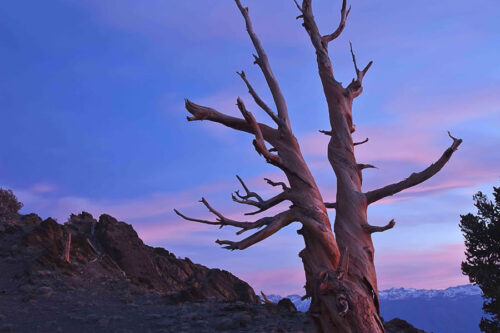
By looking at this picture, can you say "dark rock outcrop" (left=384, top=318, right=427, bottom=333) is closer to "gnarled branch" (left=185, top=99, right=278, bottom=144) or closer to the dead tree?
the dead tree

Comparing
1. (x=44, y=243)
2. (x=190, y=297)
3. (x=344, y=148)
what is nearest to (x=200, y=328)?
(x=190, y=297)

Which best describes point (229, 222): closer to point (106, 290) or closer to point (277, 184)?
point (277, 184)

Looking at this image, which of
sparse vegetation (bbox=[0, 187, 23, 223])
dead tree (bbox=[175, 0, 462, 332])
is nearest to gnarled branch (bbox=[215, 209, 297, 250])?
dead tree (bbox=[175, 0, 462, 332])

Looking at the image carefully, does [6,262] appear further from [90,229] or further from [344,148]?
[344,148]

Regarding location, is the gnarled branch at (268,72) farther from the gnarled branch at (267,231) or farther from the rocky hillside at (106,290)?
the rocky hillside at (106,290)

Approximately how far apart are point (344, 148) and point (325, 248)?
1668 mm

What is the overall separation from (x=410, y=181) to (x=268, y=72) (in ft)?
8.45

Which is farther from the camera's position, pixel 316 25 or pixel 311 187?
pixel 316 25

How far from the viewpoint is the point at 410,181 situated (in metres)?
6.50

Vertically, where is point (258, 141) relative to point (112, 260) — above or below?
below

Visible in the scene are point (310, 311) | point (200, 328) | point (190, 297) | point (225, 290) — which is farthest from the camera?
point (225, 290)

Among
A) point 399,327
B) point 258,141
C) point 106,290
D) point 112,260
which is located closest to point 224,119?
point 258,141

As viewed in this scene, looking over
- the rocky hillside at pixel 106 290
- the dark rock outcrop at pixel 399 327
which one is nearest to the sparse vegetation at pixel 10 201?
the rocky hillside at pixel 106 290

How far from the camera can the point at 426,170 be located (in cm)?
646
